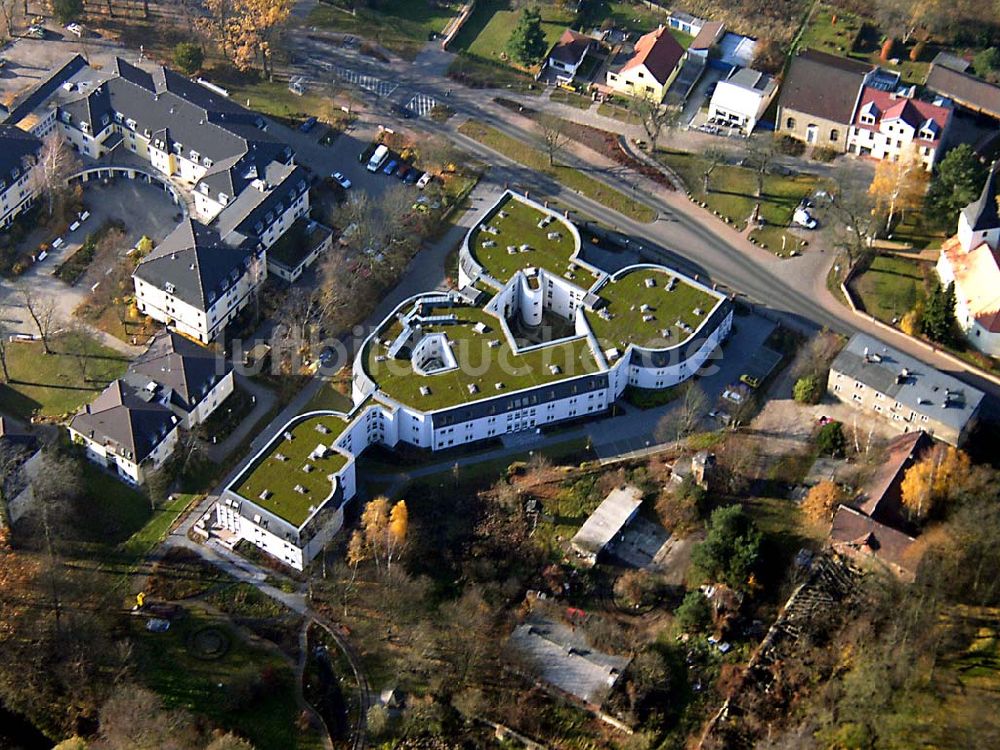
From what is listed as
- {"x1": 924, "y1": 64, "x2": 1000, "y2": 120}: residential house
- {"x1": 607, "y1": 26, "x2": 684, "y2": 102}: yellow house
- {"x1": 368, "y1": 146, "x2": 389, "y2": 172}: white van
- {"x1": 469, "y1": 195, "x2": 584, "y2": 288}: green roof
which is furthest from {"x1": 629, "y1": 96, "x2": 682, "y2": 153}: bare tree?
{"x1": 924, "y1": 64, "x2": 1000, "y2": 120}: residential house

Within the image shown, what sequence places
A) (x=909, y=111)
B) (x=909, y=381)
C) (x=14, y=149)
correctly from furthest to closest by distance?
1. (x=909, y=111)
2. (x=14, y=149)
3. (x=909, y=381)

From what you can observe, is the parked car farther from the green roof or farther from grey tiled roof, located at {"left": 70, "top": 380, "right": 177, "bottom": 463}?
grey tiled roof, located at {"left": 70, "top": 380, "right": 177, "bottom": 463}

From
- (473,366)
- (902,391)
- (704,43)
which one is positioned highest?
(704,43)

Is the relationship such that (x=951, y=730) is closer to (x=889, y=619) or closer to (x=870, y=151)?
(x=889, y=619)

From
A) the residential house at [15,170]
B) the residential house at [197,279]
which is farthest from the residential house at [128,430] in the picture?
the residential house at [15,170]

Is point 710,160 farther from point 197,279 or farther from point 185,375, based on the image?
point 185,375

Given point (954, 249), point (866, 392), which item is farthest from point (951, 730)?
point (954, 249)

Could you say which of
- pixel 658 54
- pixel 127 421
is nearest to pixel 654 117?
pixel 658 54
